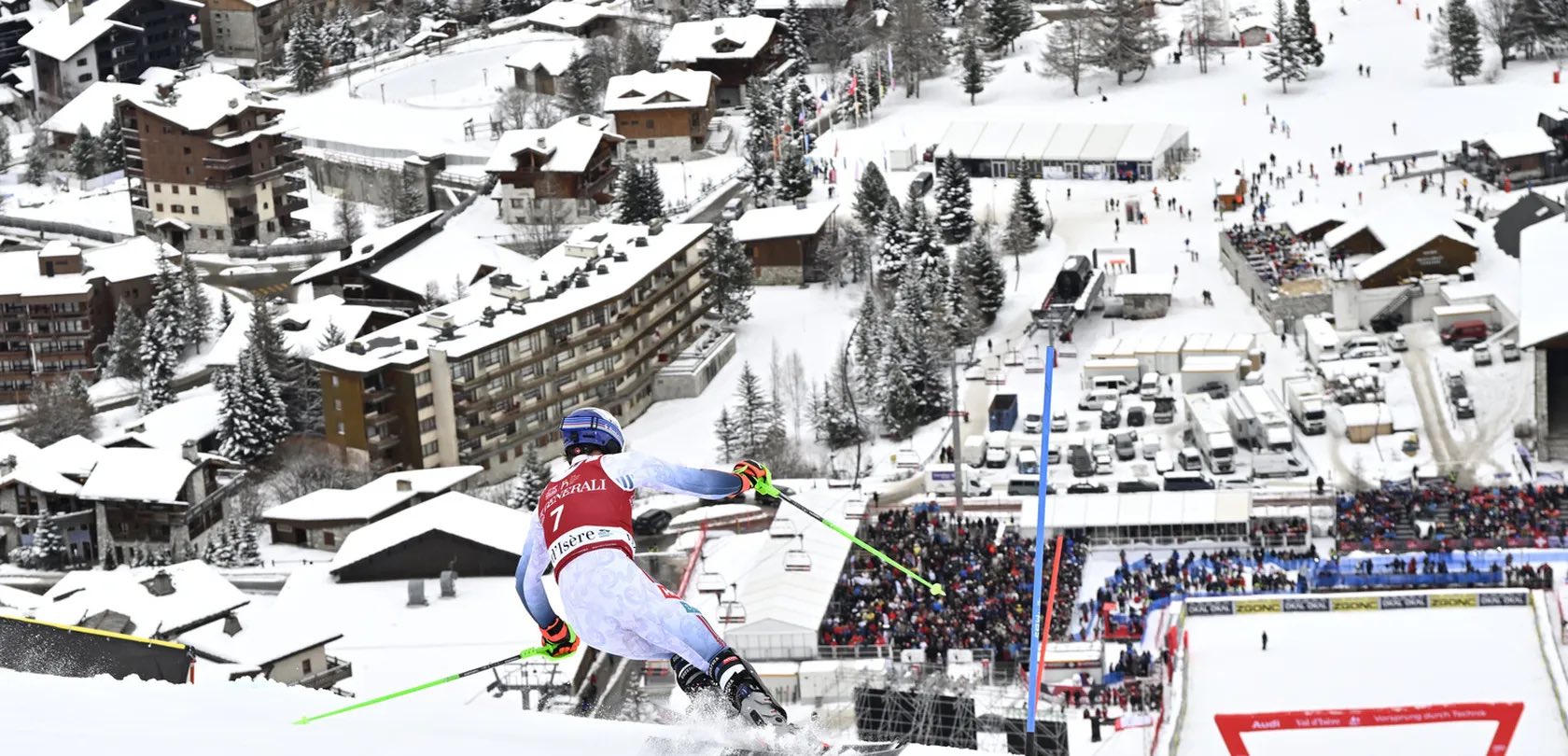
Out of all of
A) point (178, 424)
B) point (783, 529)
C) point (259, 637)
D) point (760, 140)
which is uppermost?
point (259, 637)

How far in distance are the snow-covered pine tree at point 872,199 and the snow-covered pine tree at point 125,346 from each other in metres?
16.1

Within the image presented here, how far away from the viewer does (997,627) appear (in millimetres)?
27891

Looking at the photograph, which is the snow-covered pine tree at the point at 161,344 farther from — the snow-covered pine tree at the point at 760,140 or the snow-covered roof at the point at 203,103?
the snow-covered pine tree at the point at 760,140

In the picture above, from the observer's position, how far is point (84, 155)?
234 ft

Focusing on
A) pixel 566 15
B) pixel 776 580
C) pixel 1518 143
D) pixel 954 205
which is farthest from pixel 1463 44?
pixel 776 580

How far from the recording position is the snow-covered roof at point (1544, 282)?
3738cm

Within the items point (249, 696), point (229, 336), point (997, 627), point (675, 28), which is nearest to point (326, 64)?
point (675, 28)

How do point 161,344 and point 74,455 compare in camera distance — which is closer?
point 74,455

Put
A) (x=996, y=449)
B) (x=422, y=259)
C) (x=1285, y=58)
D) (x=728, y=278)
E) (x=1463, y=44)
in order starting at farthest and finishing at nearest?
(x=1285, y=58), (x=1463, y=44), (x=422, y=259), (x=728, y=278), (x=996, y=449)

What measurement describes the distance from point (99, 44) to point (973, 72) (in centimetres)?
3160

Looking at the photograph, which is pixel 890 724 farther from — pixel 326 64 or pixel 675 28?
pixel 326 64

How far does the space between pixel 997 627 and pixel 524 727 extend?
19791 millimetres

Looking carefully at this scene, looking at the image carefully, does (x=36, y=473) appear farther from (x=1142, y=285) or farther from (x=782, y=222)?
(x=1142, y=285)

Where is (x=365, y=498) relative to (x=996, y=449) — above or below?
below
